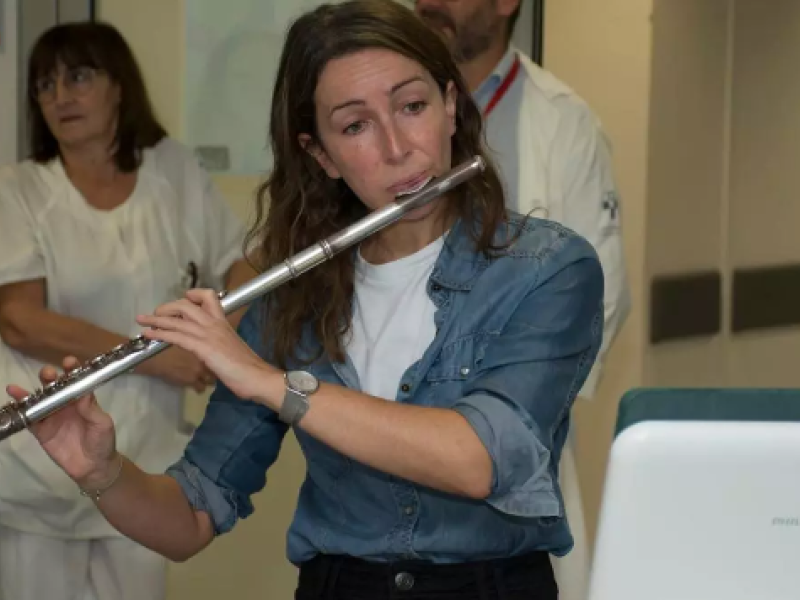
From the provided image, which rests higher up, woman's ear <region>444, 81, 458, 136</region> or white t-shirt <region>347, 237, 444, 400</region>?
woman's ear <region>444, 81, 458, 136</region>

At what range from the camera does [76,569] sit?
2.45m

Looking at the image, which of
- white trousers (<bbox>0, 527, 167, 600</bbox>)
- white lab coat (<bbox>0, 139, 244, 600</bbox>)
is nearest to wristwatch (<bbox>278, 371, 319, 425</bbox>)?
white lab coat (<bbox>0, 139, 244, 600</bbox>)

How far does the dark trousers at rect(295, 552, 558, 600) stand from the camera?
140cm

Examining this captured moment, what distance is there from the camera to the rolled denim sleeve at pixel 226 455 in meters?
1.56

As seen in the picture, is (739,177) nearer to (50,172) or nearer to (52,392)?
(50,172)

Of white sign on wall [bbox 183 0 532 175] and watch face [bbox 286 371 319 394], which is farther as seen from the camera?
white sign on wall [bbox 183 0 532 175]

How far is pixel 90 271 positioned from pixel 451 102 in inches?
43.9

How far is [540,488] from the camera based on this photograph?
136 centimetres

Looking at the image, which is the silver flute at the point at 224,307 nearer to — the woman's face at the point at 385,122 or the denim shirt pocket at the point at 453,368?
the woman's face at the point at 385,122

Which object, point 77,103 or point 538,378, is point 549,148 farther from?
point 538,378

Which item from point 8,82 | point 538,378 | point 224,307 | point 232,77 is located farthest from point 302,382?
point 232,77

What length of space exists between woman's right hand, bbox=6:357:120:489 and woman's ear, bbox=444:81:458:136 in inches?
19.2

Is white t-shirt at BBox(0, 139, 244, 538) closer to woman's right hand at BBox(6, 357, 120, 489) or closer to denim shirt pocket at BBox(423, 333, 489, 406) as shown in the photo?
woman's right hand at BBox(6, 357, 120, 489)

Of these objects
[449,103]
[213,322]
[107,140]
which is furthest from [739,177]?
[213,322]
